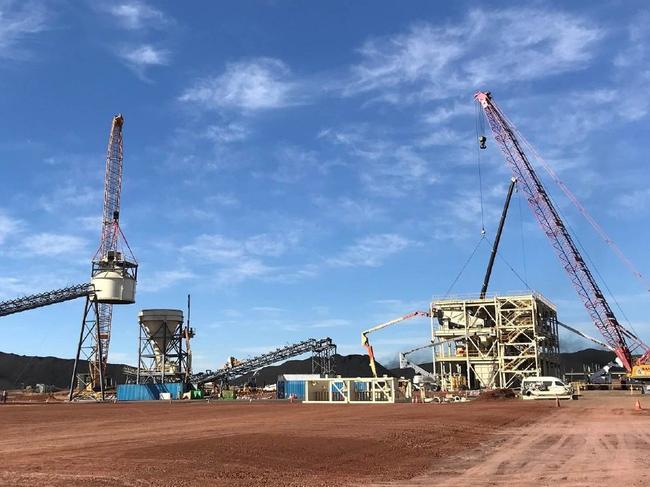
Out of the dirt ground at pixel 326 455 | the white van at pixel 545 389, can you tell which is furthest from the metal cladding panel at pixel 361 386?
the dirt ground at pixel 326 455

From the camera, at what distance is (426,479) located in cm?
1392

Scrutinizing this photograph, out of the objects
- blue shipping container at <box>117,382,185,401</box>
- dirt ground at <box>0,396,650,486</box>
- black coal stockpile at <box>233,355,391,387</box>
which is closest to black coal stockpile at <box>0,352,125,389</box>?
black coal stockpile at <box>233,355,391,387</box>

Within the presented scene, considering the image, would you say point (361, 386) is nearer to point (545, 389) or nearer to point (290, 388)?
point (545, 389)

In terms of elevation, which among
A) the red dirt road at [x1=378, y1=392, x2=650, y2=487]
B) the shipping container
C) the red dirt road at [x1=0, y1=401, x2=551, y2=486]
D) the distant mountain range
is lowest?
the red dirt road at [x1=378, y1=392, x2=650, y2=487]

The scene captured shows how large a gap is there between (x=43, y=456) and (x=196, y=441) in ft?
16.2

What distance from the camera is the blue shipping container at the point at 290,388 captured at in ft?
297

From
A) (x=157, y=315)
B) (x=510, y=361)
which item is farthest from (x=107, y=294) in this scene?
(x=510, y=361)

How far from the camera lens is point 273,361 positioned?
10444 centimetres

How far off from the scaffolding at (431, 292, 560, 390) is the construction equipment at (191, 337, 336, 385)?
2143cm

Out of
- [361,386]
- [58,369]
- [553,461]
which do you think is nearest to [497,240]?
[361,386]

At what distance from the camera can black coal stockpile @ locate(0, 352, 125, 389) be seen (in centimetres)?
18262

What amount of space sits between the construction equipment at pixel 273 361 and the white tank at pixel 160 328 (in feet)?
21.9

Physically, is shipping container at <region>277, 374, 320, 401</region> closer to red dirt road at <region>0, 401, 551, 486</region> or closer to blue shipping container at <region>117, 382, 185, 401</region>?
blue shipping container at <region>117, 382, 185, 401</region>

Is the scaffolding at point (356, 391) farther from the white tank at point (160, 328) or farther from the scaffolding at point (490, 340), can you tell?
the white tank at point (160, 328)
